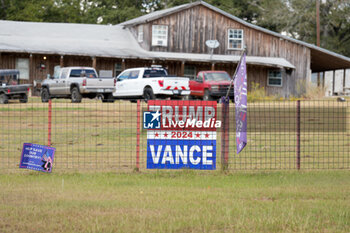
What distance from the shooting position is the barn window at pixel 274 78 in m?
43.1

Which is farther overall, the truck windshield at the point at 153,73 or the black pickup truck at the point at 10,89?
the truck windshield at the point at 153,73

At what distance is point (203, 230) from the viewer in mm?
7188

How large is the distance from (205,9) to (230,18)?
189 cm

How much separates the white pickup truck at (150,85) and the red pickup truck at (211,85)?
1.91m

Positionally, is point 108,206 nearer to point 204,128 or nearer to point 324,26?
point 204,128

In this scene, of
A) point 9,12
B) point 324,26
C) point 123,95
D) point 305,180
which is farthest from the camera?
point 324,26

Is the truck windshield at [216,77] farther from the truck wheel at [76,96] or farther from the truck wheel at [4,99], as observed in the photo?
the truck wheel at [4,99]

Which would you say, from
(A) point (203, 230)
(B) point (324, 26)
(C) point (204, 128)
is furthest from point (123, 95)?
(B) point (324, 26)

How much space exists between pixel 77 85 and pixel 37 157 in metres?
17.8

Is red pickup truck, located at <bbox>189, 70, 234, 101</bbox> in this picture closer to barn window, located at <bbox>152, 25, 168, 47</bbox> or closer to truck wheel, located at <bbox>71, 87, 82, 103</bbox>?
truck wheel, located at <bbox>71, 87, 82, 103</bbox>

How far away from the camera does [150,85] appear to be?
92.9 feet

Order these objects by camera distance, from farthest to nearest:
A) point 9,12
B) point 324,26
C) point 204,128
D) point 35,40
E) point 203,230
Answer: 1. point 324,26
2. point 9,12
3. point 35,40
4. point 204,128
5. point 203,230

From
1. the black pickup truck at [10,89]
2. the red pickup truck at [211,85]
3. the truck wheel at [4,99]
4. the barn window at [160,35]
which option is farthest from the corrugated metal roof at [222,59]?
the truck wheel at [4,99]

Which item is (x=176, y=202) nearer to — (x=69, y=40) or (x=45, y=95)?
(x=45, y=95)
